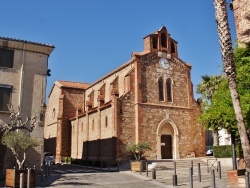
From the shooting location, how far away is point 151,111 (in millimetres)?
30844

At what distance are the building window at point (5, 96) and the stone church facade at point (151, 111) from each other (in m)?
Result: 11.9

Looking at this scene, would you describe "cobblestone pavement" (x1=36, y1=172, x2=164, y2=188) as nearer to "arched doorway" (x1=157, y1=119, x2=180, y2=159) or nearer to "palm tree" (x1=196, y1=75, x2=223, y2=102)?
"arched doorway" (x1=157, y1=119, x2=180, y2=159)

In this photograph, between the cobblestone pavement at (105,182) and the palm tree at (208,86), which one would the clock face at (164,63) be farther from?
the cobblestone pavement at (105,182)

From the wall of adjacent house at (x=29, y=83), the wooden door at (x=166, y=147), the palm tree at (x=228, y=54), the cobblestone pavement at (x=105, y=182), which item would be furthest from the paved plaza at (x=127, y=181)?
the wooden door at (x=166, y=147)

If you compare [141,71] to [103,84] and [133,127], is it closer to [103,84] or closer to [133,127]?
[133,127]

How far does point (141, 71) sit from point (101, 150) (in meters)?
9.72

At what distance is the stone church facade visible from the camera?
29438 millimetres

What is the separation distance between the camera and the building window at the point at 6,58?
779 inches

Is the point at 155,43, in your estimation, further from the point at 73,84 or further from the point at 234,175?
the point at 234,175

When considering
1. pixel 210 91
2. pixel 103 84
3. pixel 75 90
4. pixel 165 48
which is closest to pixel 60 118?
pixel 75 90

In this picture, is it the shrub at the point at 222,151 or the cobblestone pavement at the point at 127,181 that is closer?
the cobblestone pavement at the point at 127,181

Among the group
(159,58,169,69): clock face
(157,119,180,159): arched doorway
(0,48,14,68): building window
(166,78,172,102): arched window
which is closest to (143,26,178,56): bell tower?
(159,58,169,69): clock face

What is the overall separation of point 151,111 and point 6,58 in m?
16.2

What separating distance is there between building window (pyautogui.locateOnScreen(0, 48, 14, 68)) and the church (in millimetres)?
11794
